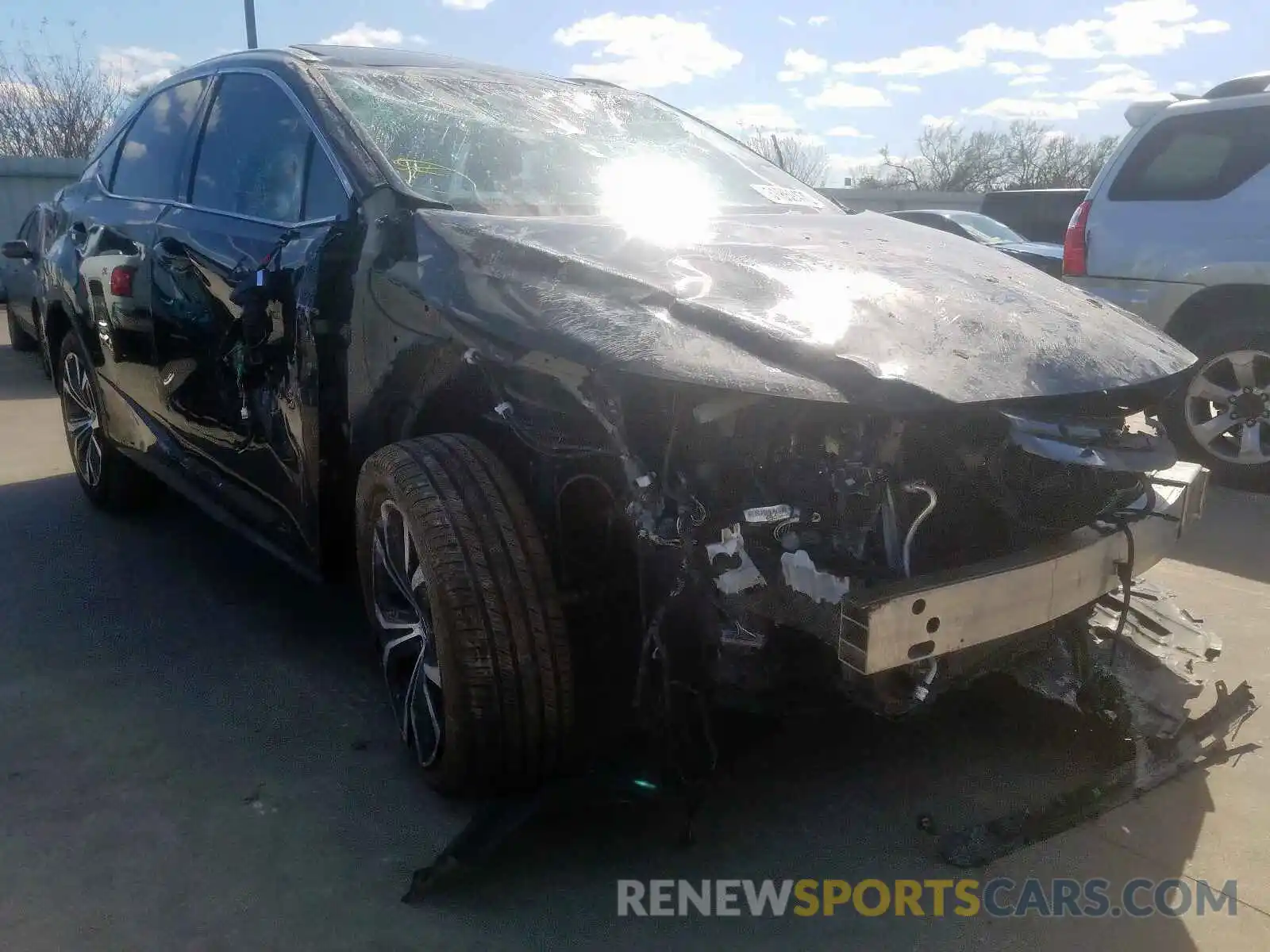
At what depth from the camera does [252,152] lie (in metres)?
3.35

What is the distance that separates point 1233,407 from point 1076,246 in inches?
49.2

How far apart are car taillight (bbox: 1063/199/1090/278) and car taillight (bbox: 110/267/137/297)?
467 cm

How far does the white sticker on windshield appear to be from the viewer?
3.59 metres

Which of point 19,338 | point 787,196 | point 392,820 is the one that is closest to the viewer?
point 392,820

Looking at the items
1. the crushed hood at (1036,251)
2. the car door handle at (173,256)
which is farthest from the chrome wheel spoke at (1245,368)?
the car door handle at (173,256)

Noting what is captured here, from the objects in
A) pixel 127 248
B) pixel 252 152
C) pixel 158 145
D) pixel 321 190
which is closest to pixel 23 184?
pixel 158 145

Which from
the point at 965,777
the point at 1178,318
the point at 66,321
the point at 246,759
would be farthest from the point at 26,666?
the point at 1178,318

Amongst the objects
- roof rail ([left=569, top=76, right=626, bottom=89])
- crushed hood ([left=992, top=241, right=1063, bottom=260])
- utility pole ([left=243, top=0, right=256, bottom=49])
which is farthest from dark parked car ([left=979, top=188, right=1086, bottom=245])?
roof rail ([left=569, top=76, right=626, bottom=89])

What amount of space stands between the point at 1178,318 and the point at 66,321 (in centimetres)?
531

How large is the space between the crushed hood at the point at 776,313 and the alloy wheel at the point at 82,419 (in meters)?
2.62

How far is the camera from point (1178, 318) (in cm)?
554

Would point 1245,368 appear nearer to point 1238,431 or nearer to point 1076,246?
point 1238,431

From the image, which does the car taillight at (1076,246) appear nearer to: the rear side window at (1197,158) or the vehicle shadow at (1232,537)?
the rear side window at (1197,158)

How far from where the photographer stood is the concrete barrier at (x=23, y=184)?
59.9 ft
